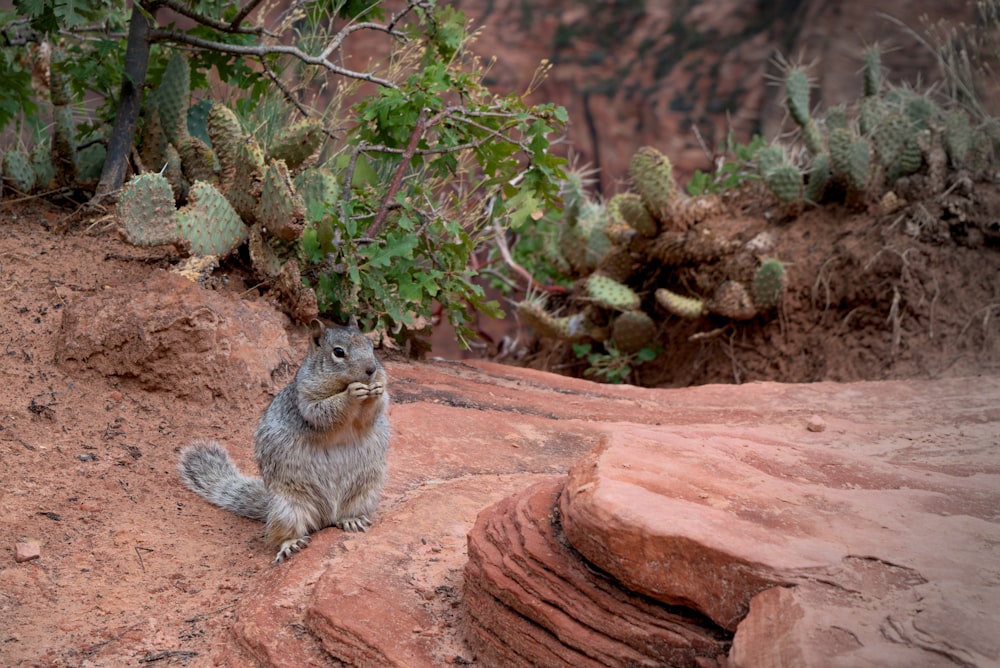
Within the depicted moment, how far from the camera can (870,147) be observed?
8422mm

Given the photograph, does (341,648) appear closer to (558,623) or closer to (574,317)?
(558,623)

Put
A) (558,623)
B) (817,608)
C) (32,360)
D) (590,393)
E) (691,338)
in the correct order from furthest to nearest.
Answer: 1. (691,338)
2. (590,393)
3. (32,360)
4. (558,623)
5. (817,608)

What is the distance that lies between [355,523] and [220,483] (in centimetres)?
80

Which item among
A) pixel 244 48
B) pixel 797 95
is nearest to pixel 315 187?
pixel 244 48

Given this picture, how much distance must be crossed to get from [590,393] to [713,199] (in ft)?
10.9

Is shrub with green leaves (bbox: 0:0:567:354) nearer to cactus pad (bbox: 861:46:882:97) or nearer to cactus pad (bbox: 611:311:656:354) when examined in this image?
cactus pad (bbox: 611:311:656:354)

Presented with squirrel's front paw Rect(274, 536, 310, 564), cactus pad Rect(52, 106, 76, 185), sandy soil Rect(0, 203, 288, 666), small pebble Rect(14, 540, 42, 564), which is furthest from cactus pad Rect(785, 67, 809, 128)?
small pebble Rect(14, 540, 42, 564)

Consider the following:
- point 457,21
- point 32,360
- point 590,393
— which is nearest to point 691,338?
point 590,393

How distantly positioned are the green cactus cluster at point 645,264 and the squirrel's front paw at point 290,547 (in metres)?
4.78

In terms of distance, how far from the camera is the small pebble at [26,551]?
373 cm

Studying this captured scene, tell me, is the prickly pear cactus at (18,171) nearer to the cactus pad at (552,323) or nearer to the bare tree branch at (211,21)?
the bare tree branch at (211,21)

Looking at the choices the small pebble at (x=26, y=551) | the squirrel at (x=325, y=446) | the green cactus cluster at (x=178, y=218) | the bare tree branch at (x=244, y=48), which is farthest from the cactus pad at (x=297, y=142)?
the small pebble at (x=26, y=551)

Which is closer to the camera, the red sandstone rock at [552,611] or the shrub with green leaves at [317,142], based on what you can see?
the red sandstone rock at [552,611]

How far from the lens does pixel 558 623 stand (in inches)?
113
